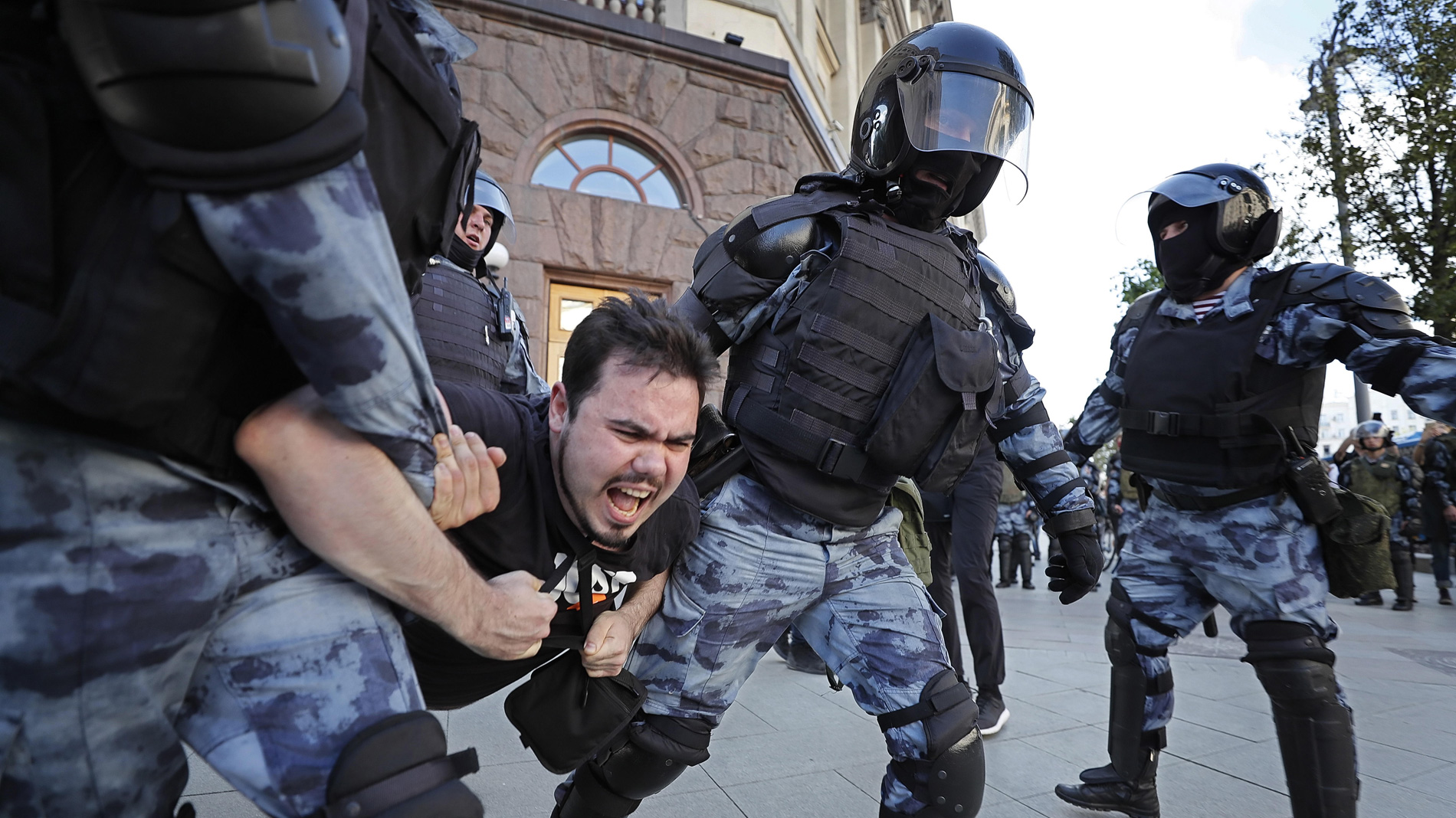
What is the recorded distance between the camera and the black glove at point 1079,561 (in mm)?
2398

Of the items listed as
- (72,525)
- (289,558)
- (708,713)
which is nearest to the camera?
(72,525)

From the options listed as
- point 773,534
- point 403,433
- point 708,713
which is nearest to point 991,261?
point 773,534

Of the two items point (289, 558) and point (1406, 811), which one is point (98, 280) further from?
point (1406, 811)

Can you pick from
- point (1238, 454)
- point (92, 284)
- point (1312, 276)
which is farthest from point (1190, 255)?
point (92, 284)

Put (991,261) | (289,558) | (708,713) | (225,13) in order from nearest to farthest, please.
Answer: (225,13) → (289,558) → (708,713) → (991,261)

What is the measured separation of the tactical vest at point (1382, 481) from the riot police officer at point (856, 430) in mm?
8743

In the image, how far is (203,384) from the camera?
37.6 inches

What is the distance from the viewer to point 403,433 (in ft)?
3.26

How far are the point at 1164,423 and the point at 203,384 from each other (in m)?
2.79

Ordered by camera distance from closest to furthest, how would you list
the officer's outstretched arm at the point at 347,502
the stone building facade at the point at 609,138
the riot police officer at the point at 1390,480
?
the officer's outstretched arm at the point at 347,502 < the stone building facade at the point at 609,138 < the riot police officer at the point at 1390,480

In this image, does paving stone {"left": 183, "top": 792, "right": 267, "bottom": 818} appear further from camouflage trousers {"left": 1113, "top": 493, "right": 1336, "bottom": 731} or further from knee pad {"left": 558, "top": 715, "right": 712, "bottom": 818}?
camouflage trousers {"left": 1113, "top": 493, "right": 1336, "bottom": 731}

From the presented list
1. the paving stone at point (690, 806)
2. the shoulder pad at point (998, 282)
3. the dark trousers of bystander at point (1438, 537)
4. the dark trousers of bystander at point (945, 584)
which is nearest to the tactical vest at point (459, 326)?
the paving stone at point (690, 806)

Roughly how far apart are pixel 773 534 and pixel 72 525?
1443 millimetres

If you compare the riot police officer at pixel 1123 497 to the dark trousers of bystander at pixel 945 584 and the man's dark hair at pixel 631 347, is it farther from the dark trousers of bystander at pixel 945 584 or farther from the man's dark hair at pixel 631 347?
the man's dark hair at pixel 631 347
